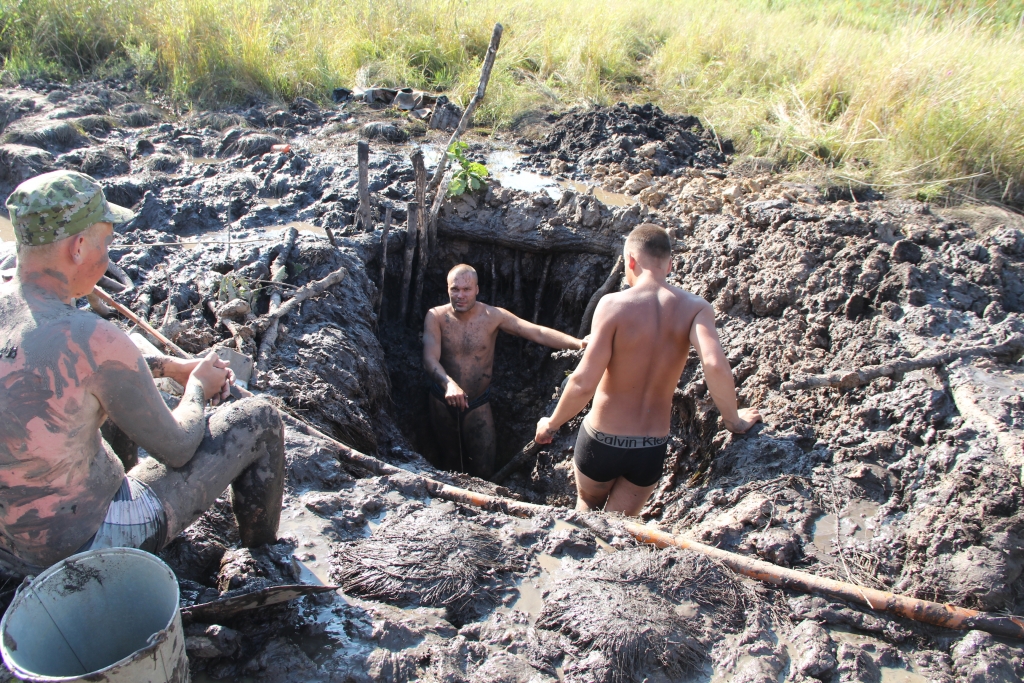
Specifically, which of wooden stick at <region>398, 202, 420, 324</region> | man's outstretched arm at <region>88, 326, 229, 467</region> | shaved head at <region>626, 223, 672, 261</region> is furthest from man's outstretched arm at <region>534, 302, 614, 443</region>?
wooden stick at <region>398, 202, 420, 324</region>

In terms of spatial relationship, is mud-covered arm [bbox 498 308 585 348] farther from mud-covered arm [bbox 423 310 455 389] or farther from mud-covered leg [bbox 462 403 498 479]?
mud-covered leg [bbox 462 403 498 479]

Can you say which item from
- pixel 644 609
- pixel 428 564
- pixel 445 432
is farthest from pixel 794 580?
pixel 445 432

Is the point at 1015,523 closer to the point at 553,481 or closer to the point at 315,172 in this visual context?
the point at 553,481

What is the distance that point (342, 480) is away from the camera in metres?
3.27

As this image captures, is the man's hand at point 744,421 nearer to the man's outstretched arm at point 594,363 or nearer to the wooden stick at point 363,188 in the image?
the man's outstretched arm at point 594,363

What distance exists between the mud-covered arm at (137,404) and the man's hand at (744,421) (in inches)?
107

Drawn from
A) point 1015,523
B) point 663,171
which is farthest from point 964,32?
point 1015,523

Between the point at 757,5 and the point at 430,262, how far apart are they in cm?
897

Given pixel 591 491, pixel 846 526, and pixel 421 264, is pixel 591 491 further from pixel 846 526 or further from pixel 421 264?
pixel 421 264

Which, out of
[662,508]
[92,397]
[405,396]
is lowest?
[405,396]

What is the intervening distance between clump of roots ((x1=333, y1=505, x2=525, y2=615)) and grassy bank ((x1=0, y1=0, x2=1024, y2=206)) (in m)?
5.23

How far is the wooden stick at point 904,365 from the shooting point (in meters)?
3.48

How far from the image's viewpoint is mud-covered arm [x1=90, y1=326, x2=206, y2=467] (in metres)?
1.97

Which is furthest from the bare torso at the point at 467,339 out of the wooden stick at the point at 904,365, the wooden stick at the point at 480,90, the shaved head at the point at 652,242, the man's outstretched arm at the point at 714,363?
the wooden stick at the point at 904,365
